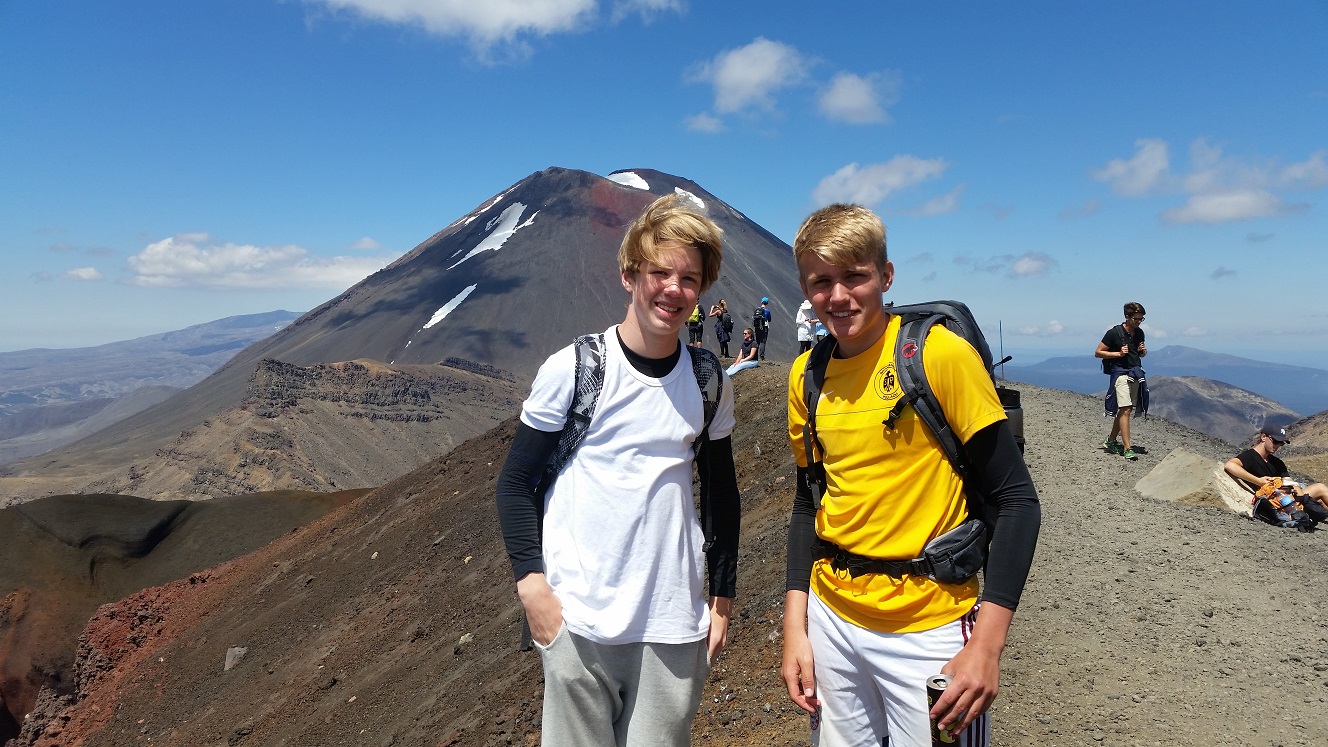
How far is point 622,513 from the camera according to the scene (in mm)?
2221

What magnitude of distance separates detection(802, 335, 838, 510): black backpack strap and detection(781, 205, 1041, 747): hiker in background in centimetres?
2

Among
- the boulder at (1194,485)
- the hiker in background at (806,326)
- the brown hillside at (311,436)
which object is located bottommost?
the brown hillside at (311,436)

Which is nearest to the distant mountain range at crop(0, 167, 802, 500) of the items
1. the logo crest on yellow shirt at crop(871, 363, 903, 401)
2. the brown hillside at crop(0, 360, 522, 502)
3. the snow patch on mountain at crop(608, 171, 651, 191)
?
the snow patch on mountain at crop(608, 171, 651, 191)

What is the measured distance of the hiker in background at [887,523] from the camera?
6.41ft

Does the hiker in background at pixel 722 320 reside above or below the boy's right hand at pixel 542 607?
above

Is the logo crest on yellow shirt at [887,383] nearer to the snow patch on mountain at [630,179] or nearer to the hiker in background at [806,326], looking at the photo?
the hiker in background at [806,326]

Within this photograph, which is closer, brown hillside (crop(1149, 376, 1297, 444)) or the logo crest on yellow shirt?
the logo crest on yellow shirt

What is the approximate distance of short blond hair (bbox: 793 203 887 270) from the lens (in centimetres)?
212

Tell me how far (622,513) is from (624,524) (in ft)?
0.10

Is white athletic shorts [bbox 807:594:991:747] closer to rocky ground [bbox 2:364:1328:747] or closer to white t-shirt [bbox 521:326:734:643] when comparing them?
white t-shirt [bbox 521:326:734:643]

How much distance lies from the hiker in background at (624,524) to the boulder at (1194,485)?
24.2 ft

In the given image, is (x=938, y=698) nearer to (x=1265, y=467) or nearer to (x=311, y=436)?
(x=1265, y=467)

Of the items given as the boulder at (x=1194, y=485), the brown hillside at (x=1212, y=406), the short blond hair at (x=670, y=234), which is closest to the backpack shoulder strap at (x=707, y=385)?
the short blond hair at (x=670, y=234)

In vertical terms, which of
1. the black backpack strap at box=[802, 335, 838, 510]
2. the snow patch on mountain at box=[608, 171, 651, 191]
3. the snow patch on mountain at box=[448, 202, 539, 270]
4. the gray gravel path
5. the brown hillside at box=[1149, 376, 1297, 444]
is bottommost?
the brown hillside at box=[1149, 376, 1297, 444]
